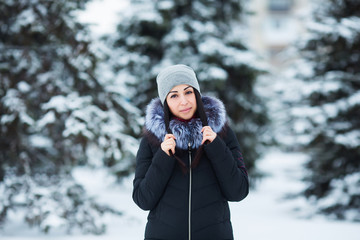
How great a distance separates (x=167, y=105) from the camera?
2.16 m

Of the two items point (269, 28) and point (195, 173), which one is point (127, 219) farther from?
point (269, 28)

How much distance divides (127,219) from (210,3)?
6.70 meters

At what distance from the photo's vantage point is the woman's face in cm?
209

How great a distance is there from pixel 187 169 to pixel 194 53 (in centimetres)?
796

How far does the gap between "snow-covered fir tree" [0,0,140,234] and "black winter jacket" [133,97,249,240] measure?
3.45 m

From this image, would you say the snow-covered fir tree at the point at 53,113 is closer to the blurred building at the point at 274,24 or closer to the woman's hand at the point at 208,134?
the woman's hand at the point at 208,134

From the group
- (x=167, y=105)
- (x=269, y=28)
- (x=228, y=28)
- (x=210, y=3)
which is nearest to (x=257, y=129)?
(x=228, y=28)

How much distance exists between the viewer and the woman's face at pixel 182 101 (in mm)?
2094

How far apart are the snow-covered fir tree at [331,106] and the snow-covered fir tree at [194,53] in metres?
1.73

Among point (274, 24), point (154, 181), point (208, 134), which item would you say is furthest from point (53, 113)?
point (274, 24)

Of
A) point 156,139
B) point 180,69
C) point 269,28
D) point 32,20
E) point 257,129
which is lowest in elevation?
point 156,139

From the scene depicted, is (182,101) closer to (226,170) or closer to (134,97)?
(226,170)

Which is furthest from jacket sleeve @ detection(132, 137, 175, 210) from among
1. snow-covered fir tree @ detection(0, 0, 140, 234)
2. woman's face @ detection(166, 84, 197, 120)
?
snow-covered fir tree @ detection(0, 0, 140, 234)

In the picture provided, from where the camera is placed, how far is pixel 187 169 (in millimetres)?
1994
